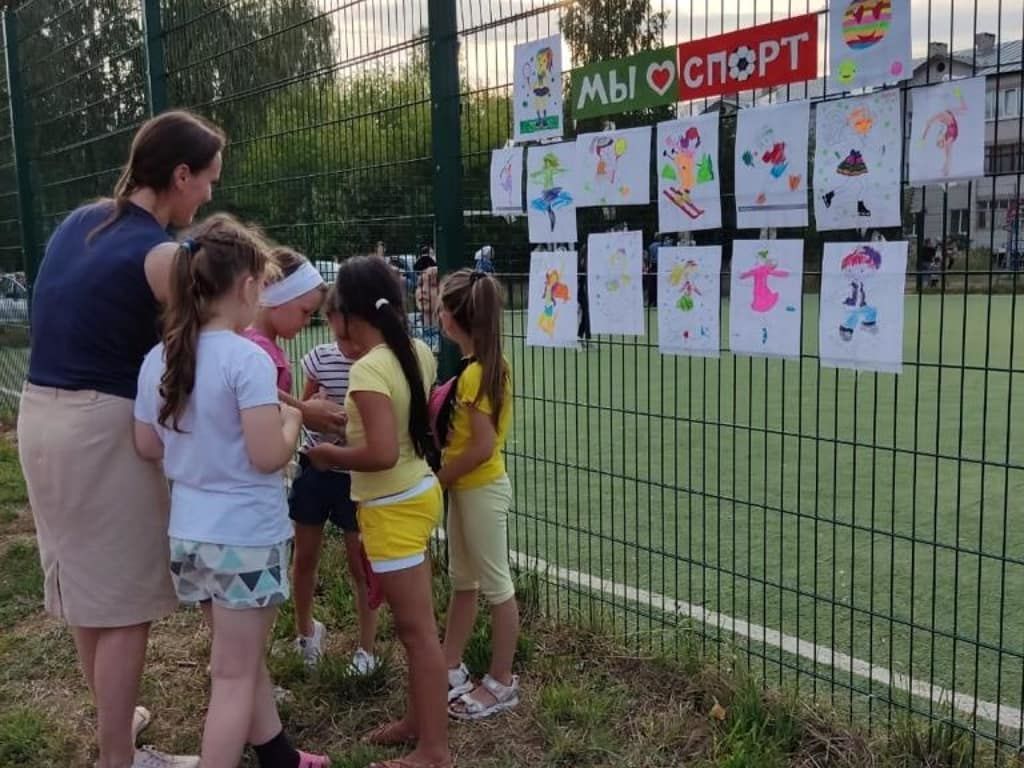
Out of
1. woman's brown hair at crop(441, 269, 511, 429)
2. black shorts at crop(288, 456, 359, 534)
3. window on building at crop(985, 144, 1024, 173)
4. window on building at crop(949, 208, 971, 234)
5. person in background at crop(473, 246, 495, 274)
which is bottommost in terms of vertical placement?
black shorts at crop(288, 456, 359, 534)

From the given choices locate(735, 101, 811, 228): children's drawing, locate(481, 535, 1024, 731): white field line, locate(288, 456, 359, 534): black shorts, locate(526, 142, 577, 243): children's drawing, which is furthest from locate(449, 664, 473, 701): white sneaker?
locate(735, 101, 811, 228): children's drawing

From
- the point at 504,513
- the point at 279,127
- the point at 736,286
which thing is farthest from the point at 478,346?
the point at 279,127

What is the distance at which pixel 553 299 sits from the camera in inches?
150

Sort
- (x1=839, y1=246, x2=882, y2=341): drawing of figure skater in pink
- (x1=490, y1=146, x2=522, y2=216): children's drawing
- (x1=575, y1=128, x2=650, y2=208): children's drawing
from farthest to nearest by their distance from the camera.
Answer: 1. (x1=490, y1=146, x2=522, y2=216): children's drawing
2. (x1=575, y1=128, x2=650, y2=208): children's drawing
3. (x1=839, y1=246, x2=882, y2=341): drawing of figure skater in pink

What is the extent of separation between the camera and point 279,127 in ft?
17.1

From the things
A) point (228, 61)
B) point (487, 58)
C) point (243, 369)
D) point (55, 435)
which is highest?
point (228, 61)

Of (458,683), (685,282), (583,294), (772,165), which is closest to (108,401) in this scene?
(458,683)

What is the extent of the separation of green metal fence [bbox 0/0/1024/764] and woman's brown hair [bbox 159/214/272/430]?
55.9 inches

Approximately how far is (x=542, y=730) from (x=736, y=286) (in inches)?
62.2

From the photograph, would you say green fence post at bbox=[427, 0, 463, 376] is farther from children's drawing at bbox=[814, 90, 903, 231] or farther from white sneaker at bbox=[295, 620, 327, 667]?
children's drawing at bbox=[814, 90, 903, 231]

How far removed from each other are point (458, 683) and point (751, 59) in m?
A: 2.30

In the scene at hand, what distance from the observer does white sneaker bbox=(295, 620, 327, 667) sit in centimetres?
382

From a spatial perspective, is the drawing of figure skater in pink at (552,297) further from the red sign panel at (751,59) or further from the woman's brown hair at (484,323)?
the red sign panel at (751,59)

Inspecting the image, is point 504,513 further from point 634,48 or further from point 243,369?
point 634,48
